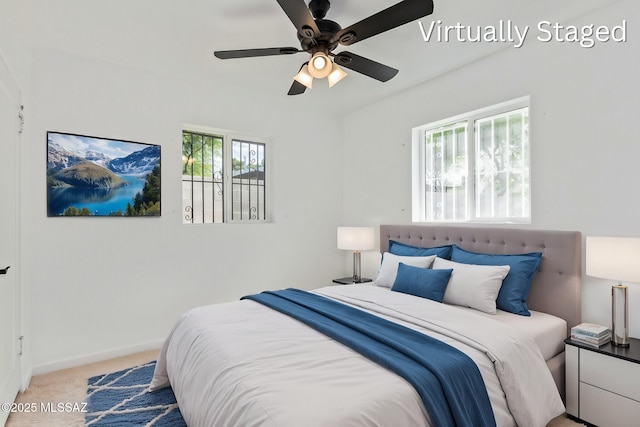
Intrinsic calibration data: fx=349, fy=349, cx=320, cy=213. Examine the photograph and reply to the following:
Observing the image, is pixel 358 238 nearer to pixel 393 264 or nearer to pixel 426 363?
pixel 393 264

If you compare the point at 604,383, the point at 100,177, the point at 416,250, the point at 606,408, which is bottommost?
the point at 606,408

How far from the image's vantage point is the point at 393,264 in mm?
3184

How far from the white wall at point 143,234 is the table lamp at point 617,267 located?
2.90m

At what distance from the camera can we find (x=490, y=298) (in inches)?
94.7

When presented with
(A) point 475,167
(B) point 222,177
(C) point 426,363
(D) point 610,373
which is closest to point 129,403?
(C) point 426,363

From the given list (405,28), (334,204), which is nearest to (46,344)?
(334,204)

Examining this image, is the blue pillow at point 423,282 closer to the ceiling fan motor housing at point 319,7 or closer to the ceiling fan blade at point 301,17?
the ceiling fan blade at point 301,17

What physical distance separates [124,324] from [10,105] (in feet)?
6.41

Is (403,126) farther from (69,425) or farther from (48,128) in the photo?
(69,425)

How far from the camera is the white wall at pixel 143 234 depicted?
2834 mm

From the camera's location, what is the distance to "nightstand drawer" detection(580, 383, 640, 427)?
6.22 ft

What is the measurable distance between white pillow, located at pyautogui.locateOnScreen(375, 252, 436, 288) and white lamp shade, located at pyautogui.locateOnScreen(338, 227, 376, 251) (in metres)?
0.62

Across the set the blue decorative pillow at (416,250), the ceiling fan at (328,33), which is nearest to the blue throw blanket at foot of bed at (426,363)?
the blue decorative pillow at (416,250)

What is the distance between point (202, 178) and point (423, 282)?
2.48 m
